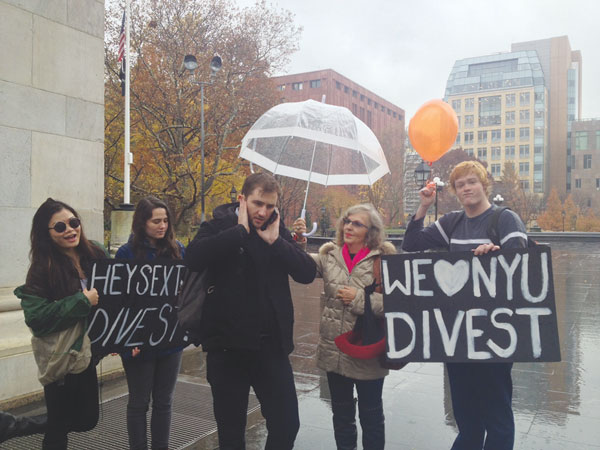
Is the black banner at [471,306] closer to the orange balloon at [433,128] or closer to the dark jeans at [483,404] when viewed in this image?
the dark jeans at [483,404]

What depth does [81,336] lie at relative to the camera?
3.21 meters

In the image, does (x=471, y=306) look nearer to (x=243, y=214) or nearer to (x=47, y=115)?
(x=243, y=214)

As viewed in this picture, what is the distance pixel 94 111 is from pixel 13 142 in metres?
1.04

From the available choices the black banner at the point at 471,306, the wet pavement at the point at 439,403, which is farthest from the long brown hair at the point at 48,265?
the black banner at the point at 471,306

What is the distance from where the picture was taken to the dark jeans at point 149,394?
11.0 ft

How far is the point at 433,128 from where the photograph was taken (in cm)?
466

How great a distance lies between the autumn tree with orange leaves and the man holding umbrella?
20.6 metres

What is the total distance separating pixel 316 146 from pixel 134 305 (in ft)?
7.91

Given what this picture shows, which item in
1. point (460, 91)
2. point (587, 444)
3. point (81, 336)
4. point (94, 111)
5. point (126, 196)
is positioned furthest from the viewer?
point (460, 91)

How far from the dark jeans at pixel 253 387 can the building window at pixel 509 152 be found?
366 ft

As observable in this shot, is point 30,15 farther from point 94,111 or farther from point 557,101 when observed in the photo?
point 557,101

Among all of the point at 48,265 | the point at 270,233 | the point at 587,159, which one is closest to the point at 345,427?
the point at 270,233

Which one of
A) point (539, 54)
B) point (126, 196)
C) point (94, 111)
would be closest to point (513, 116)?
point (539, 54)

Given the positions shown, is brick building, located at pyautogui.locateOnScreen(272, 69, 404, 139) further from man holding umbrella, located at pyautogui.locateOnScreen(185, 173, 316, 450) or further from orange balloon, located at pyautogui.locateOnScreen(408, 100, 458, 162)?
man holding umbrella, located at pyautogui.locateOnScreen(185, 173, 316, 450)
